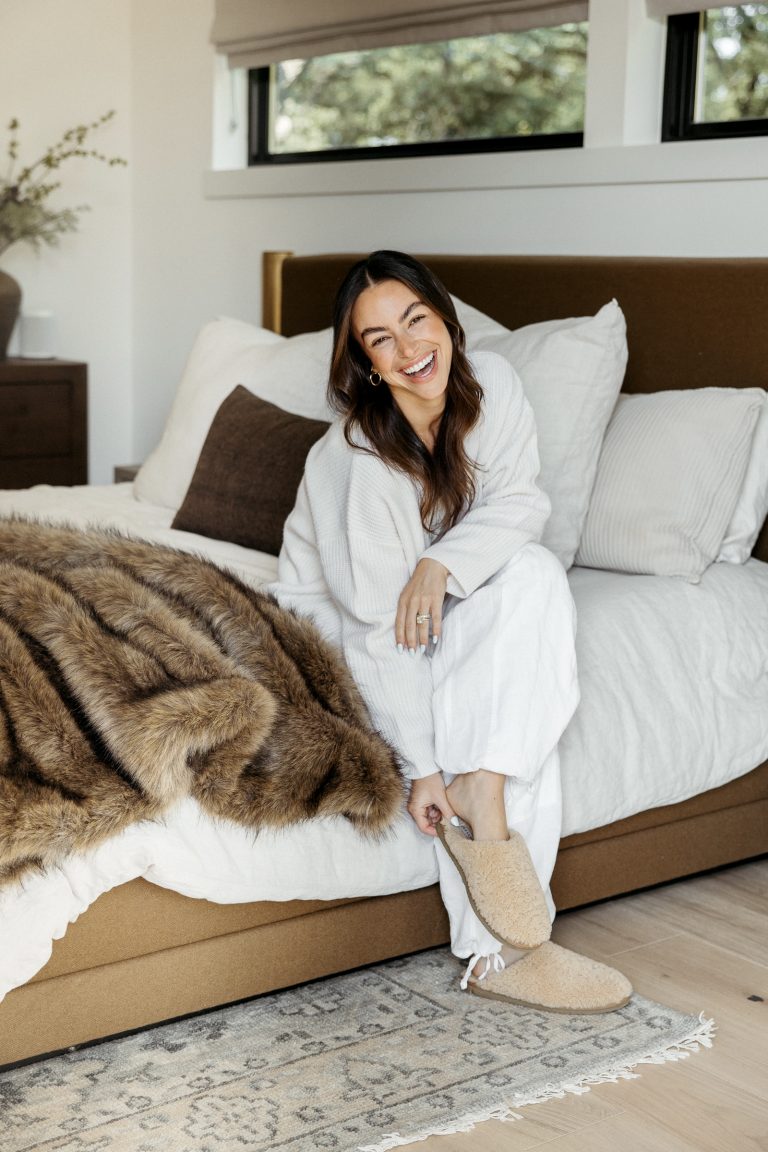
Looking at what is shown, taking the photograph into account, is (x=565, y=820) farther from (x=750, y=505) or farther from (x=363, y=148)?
(x=363, y=148)

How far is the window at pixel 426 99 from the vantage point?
331 cm

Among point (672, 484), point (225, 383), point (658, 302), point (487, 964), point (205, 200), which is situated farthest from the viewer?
point (205, 200)

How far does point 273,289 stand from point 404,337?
1750 mm

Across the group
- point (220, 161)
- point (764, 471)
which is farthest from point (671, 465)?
point (220, 161)

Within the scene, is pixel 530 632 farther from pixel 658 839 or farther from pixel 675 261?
pixel 675 261

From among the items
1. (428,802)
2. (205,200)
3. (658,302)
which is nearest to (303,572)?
(428,802)

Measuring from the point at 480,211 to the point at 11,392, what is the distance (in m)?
1.60

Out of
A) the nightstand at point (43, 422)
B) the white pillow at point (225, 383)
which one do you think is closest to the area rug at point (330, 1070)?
the white pillow at point (225, 383)

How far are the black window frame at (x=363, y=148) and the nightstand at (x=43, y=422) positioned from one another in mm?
868

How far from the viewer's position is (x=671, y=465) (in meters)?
2.43

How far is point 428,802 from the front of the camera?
193 cm

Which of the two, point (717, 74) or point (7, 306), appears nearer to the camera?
point (717, 74)

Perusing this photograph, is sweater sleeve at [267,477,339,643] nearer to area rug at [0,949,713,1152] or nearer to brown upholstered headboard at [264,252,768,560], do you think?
area rug at [0,949,713,1152]

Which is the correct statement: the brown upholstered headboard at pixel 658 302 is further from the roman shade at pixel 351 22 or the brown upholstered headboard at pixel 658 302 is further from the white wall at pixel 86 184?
the white wall at pixel 86 184
